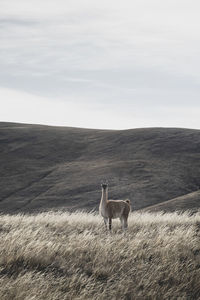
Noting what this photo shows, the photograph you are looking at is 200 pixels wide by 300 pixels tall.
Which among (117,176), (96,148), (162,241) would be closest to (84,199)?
(117,176)

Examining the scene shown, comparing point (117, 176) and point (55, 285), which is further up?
point (55, 285)

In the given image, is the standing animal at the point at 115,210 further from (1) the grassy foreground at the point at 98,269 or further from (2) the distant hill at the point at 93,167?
(2) the distant hill at the point at 93,167

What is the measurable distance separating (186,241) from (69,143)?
7268cm

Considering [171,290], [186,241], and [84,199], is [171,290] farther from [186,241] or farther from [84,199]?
[84,199]

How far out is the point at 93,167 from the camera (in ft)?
202

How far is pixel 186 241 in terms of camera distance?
38.4 feet

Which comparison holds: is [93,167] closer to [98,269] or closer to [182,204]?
[182,204]

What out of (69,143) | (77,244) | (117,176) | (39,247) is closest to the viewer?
(39,247)

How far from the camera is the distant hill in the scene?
159 feet

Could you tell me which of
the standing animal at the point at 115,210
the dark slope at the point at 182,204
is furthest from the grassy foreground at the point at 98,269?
the dark slope at the point at 182,204

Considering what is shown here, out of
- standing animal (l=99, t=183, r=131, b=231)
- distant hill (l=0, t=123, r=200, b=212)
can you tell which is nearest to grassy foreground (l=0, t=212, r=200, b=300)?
standing animal (l=99, t=183, r=131, b=231)

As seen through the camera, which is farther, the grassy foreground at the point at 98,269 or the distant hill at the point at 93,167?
the distant hill at the point at 93,167

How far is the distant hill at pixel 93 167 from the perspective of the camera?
4844cm

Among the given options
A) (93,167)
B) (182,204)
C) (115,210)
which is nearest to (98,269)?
(115,210)
